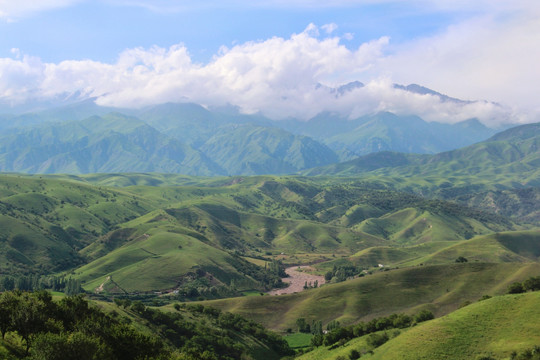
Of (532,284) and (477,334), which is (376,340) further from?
(532,284)

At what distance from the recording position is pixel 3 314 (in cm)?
8269

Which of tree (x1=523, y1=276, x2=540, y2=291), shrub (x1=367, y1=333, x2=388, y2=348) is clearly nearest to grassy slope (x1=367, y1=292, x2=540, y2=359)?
shrub (x1=367, y1=333, x2=388, y2=348)

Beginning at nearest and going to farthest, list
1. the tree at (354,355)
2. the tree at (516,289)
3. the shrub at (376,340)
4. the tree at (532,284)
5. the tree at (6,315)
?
the tree at (6,315) → the tree at (354,355) → the shrub at (376,340) → the tree at (532,284) → the tree at (516,289)

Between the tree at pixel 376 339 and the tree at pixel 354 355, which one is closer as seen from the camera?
the tree at pixel 354 355

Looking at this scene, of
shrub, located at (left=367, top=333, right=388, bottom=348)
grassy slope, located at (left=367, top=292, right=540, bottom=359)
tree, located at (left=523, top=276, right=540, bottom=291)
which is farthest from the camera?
tree, located at (left=523, top=276, right=540, bottom=291)

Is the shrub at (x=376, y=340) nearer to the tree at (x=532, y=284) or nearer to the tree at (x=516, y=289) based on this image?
the tree at (x=516, y=289)

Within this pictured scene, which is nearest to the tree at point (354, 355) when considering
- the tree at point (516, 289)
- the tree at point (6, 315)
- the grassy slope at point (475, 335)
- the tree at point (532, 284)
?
A: the grassy slope at point (475, 335)

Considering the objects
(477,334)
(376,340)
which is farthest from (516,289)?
(376,340)

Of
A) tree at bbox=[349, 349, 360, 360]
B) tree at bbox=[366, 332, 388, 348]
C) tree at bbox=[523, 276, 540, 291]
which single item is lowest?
tree at bbox=[349, 349, 360, 360]

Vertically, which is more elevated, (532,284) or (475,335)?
(475,335)

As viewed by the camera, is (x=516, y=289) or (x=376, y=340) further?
(x=516, y=289)

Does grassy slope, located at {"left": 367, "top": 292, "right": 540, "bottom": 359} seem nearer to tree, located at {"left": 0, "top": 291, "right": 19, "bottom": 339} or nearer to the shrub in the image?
the shrub

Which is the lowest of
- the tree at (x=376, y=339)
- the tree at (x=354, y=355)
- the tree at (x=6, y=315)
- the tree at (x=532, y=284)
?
the tree at (x=354, y=355)

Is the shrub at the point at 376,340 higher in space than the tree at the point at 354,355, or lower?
higher
